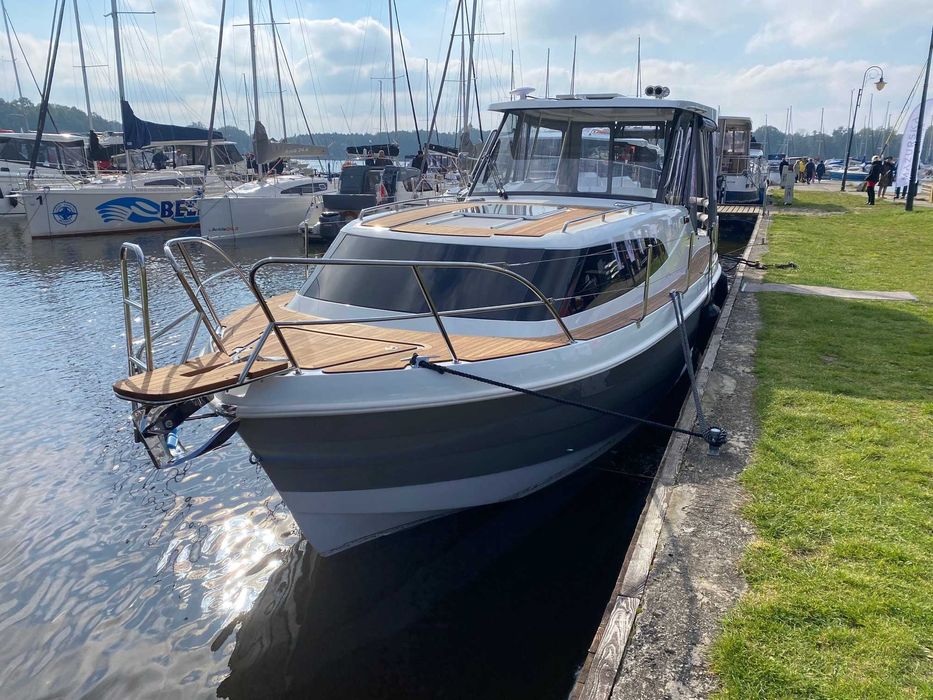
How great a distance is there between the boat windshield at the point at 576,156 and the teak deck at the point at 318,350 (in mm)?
2341

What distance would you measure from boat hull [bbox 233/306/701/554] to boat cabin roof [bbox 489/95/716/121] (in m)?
3.33

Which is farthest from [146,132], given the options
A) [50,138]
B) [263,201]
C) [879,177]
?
[879,177]

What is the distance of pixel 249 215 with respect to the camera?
24.3 m

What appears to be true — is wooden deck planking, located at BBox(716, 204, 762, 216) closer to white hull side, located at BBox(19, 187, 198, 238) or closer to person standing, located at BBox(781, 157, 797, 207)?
person standing, located at BBox(781, 157, 797, 207)

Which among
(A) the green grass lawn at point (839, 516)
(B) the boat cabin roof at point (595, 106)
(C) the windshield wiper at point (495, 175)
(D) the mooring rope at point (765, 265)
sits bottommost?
(A) the green grass lawn at point (839, 516)

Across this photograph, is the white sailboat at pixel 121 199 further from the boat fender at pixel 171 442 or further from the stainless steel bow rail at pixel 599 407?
the stainless steel bow rail at pixel 599 407

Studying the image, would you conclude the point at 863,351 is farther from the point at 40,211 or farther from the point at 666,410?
the point at 40,211

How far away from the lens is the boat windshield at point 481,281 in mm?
5301

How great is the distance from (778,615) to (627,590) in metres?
0.73

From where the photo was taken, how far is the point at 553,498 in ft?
19.1

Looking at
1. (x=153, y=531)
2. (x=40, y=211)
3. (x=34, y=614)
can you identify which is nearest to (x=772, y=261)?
(x=153, y=531)

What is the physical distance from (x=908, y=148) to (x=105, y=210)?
2713cm

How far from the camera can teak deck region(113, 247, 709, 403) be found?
12.4ft

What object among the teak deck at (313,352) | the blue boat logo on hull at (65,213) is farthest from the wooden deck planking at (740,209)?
the blue boat logo on hull at (65,213)
